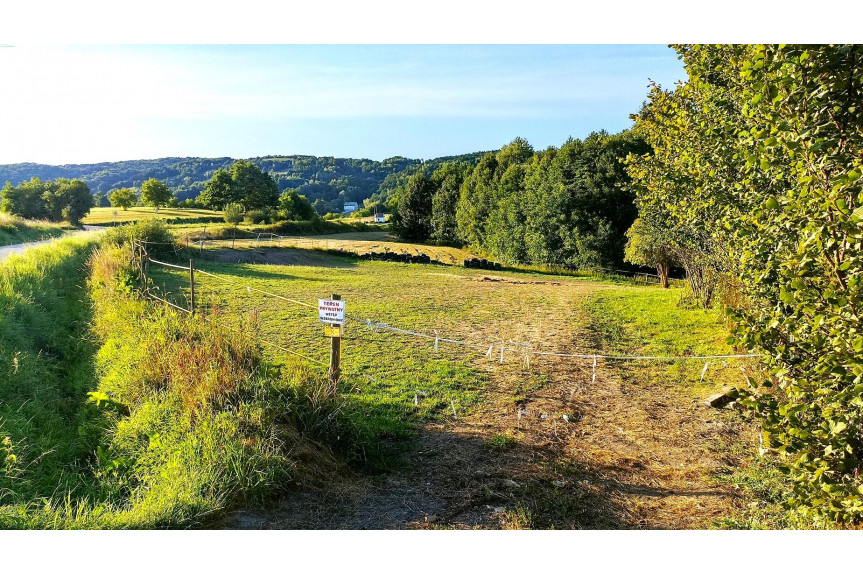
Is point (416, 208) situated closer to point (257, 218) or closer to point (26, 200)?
point (257, 218)

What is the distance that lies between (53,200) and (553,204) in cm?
3277

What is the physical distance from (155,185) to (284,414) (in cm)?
5043

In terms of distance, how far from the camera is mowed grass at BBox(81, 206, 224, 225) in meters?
35.7

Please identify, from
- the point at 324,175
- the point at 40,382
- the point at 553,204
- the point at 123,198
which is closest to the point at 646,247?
the point at 553,204

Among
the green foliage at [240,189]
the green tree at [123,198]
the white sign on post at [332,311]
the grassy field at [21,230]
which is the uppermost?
the green foliage at [240,189]

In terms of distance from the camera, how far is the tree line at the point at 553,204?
3209 centimetres

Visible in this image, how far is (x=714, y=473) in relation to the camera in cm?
512

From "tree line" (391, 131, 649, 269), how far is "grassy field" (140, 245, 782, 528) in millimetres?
17129

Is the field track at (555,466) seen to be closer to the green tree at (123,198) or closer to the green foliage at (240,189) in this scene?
the green tree at (123,198)

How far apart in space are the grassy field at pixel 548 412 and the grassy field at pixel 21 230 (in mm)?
13990

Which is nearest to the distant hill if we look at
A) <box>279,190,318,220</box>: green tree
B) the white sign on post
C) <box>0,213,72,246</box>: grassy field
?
<box>279,190,318,220</box>: green tree

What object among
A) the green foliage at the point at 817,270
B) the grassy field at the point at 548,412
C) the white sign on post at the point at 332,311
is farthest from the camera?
the white sign on post at the point at 332,311

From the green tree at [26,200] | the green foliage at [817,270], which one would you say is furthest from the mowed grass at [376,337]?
the green tree at [26,200]

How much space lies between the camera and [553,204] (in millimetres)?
34125
